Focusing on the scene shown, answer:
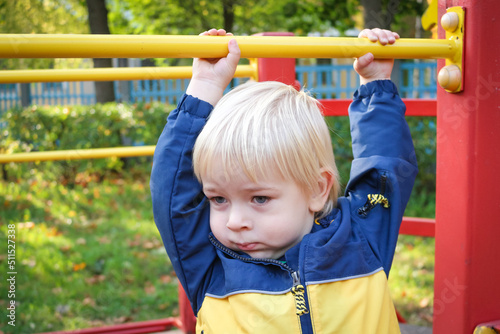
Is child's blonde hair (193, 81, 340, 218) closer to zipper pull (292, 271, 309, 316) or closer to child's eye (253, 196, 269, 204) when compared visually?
child's eye (253, 196, 269, 204)

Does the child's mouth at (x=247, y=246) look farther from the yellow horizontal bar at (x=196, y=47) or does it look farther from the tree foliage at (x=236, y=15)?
the tree foliage at (x=236, y=15)

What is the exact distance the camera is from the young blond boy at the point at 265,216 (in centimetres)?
103

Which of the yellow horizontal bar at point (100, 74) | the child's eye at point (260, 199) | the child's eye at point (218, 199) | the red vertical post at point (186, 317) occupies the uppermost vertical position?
the yellow horizontal bar at point (100, 74)

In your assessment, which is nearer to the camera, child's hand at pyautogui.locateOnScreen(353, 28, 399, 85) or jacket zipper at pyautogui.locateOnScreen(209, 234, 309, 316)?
jacket zipper at pyautogui.locateOnScreen(209, 234, 309, 316)

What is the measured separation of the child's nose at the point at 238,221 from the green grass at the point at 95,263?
92.3 inches

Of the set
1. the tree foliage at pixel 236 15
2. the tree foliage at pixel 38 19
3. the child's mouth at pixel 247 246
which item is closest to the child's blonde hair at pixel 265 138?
the child's mouth at pixel 247 246

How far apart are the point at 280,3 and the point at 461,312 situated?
8441 millimetres

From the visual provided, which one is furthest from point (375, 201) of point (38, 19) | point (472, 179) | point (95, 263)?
point (38, 19)

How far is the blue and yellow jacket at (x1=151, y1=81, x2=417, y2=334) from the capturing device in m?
1.04

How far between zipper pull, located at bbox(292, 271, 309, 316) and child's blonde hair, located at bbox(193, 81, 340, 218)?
0.20 metres

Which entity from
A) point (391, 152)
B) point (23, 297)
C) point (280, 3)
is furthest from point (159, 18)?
point (391, 152)

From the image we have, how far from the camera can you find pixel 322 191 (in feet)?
3.76

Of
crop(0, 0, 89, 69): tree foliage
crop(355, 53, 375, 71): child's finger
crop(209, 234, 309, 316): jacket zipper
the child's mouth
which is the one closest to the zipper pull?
crop(209, 234, 309, 316): jacket zipper

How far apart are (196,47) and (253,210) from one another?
0.34 meters
